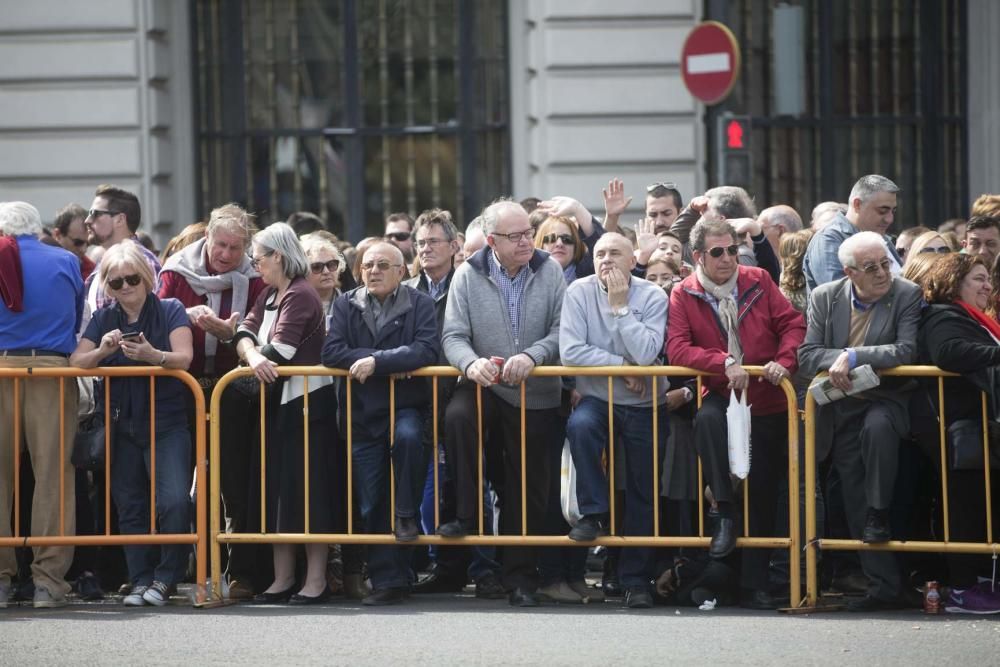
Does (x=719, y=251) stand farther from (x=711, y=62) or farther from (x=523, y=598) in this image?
(x=711, y=62)

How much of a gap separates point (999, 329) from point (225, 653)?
13.3ft

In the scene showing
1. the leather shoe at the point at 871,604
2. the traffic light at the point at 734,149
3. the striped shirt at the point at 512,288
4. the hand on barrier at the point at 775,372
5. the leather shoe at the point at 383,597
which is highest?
the traffic light at the point at 734,149

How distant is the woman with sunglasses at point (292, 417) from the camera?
379 inches

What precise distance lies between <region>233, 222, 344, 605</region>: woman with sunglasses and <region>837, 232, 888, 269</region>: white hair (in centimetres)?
268

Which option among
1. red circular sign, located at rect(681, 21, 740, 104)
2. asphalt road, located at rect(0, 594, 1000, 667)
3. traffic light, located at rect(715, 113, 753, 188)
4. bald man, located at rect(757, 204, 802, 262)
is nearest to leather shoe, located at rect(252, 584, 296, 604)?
asphalt road, located at rect(0, 594, 1000, 667)

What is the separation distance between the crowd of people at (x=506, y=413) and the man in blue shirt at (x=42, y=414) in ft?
0.04

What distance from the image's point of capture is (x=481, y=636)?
27.8ft

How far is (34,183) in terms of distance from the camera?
15.5m

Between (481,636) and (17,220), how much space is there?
11.3ft

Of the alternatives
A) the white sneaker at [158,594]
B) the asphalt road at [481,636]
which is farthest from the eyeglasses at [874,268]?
the white sneaker at [158,594]

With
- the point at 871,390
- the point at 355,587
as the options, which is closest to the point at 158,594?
the point at 355,587

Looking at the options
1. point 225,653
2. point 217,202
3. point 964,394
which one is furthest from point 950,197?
point 225,653

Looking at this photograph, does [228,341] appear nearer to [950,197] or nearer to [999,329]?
[999,329]

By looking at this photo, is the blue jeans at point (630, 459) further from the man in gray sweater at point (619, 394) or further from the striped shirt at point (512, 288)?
the striped shirt at point (512, 288)
